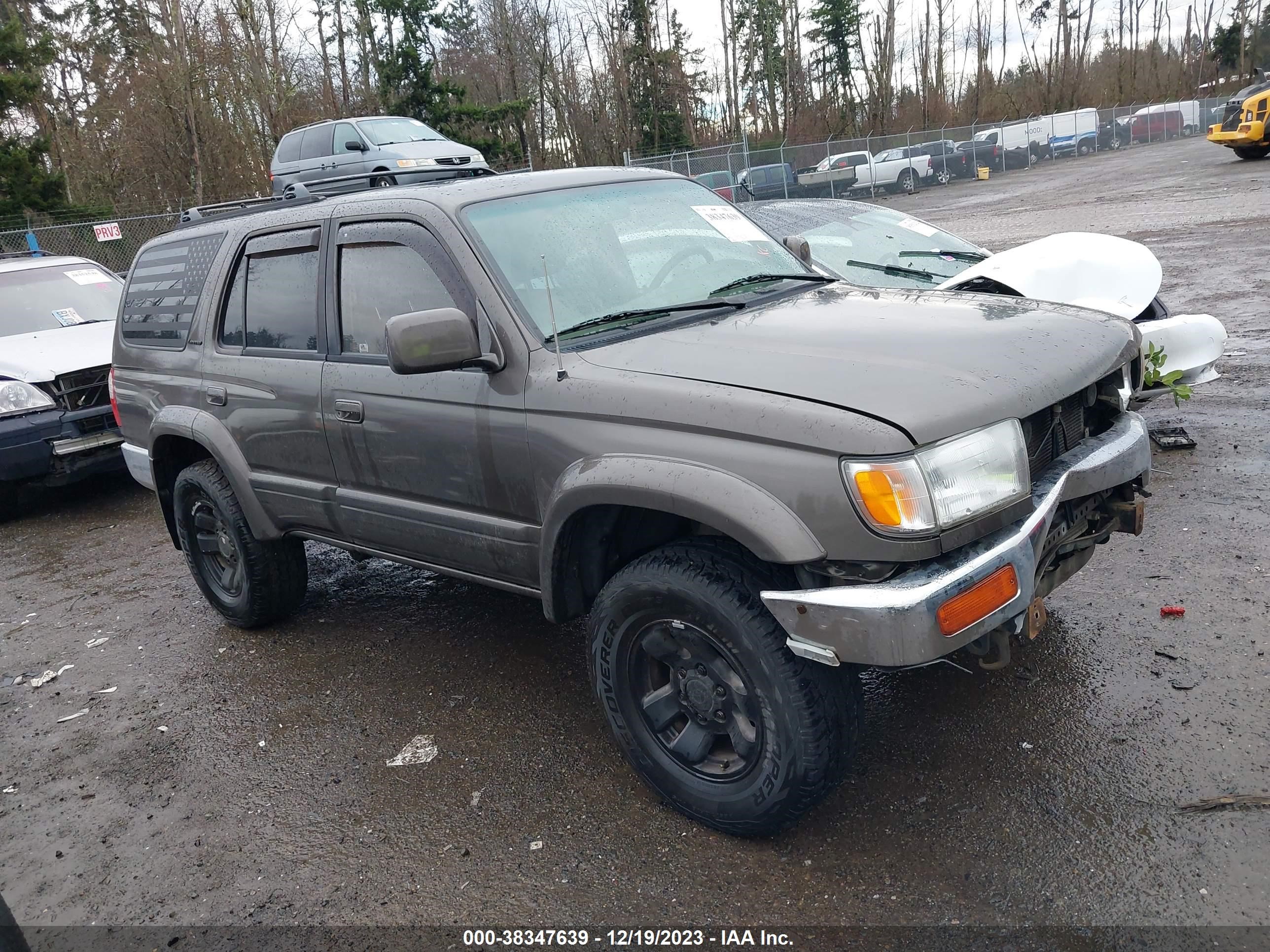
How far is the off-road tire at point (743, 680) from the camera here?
2.69 m

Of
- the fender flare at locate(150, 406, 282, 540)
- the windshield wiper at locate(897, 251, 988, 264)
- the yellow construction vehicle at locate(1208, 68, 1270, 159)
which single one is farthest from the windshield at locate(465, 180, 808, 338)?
the yellow construction vehicle at locate(1208, 68, 1270, 159)

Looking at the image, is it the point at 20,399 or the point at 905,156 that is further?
the point at 905,156

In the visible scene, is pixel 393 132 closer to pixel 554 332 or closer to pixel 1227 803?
pixel 554 332

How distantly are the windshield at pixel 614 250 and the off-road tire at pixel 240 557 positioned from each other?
199cm

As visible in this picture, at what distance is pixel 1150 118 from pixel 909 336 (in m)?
50.7

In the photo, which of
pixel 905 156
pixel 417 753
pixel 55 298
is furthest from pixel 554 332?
pixel 905 156

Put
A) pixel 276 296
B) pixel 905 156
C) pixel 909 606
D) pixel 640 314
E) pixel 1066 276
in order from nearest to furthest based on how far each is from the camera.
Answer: pixel 909 606, pixel 640 314, pixel 276 296, pixel 1066 276, pixel 905 156

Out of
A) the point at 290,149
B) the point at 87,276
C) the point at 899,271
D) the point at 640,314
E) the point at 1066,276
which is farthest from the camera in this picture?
the point at 290,149

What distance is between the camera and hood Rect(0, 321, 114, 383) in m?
7.40

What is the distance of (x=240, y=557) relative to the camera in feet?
15.4

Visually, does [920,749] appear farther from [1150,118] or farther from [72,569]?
[1150,118]

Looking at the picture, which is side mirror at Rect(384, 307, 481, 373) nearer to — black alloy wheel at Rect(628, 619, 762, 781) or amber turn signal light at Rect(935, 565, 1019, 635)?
black alloy wheel at Rect(628, 619, 762, 781)

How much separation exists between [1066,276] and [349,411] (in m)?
3.81

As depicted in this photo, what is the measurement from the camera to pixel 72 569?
6406 millimetres
